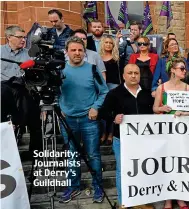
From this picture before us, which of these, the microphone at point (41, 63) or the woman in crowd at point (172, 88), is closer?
the microphone at point (41, 63)

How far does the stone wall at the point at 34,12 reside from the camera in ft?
22.8

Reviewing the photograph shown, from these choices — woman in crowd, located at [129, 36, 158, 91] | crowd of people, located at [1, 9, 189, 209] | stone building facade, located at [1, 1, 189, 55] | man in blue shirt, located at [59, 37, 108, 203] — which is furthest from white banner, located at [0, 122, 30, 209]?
stone building facade, located at [1, 1, 189, 55]

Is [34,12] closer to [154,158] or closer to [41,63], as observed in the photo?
[41,63]

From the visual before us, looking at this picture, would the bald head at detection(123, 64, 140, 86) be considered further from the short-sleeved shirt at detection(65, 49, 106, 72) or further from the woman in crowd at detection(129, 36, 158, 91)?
the woman in crowd at detection(129, 36, 158, 91)

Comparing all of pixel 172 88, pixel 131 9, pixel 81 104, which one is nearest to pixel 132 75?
pixel 172 88

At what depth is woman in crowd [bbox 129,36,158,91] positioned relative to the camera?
4.72 metres

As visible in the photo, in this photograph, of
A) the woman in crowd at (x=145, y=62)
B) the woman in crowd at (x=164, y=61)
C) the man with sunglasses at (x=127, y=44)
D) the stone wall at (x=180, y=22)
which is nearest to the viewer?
the woman in crowd at (x=164, y=61)

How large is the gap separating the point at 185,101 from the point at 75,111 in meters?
1.11

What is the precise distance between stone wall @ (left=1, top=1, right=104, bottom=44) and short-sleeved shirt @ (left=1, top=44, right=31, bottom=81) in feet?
8.02

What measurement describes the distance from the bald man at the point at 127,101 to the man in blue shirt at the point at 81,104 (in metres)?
0.18

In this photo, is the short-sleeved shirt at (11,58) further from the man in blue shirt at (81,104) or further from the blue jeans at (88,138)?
the blue jeans at (88,138)

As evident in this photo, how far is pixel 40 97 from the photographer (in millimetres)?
3609

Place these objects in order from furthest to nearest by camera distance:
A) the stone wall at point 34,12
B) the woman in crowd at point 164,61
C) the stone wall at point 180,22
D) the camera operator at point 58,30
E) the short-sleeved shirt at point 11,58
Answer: the stone wall at point 180,22 < the stone wall at point 34,12 < the camera operator at point 58,30 < the woman in crowd at point 164,61 < the short-sleeved shirt at point 11,58

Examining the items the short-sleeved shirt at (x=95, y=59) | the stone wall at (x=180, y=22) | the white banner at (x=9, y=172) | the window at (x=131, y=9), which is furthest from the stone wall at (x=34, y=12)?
the white banner at (x=9, y=172)
